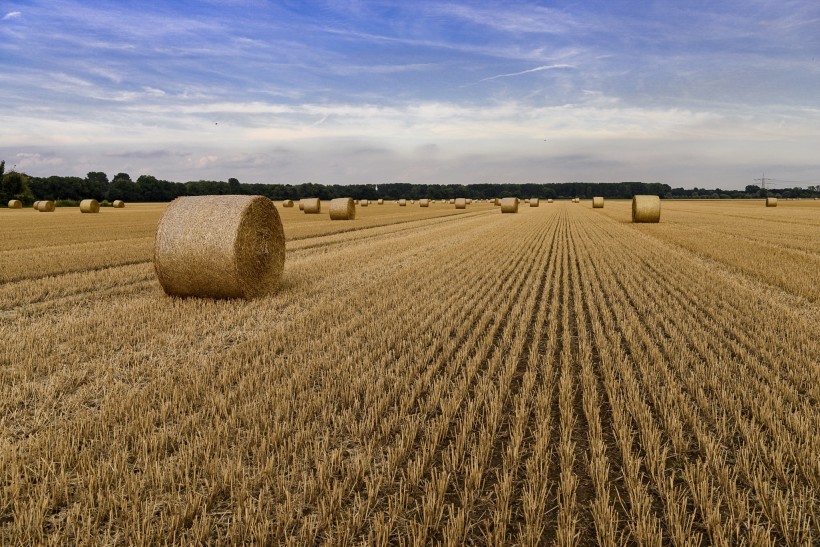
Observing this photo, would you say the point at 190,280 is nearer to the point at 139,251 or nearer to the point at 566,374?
the point at 566,374

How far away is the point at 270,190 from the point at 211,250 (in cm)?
11236

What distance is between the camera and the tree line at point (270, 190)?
8112 centimetres

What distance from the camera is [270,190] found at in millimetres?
115500

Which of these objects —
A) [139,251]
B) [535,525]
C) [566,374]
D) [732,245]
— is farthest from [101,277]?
[732,245]

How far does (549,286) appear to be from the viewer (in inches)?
415

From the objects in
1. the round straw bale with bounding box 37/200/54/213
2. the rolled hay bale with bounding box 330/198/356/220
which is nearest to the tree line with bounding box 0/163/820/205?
the round straw bale with bounding box 37/200/54/213

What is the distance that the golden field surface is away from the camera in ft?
9.27

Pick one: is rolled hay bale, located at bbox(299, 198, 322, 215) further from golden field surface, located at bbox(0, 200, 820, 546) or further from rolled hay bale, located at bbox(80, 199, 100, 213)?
golden field surface, located at bbox(0, 200, 820, 546)

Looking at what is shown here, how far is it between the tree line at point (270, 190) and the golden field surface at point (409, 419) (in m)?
77.6

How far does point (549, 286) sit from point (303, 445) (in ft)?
26.0

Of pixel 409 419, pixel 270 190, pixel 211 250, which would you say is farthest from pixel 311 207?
pixel 270 190

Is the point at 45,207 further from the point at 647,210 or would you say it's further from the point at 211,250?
the point at 647,210

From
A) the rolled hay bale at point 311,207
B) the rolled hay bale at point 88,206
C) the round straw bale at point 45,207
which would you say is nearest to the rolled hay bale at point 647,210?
the rolled hay bale at point 311,207

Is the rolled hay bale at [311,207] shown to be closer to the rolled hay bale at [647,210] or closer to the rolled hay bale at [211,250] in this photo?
the rolled hay bale at [647,210]
